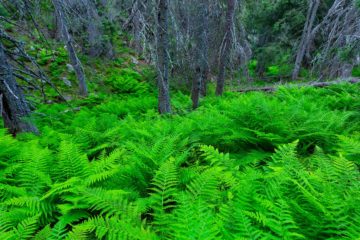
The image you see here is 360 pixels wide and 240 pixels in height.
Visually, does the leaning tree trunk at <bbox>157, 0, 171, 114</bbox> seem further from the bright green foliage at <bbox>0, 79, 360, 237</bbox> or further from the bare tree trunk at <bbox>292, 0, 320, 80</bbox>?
the bare tree trunk at <bbox>292, 0, 320, 80</bbox>

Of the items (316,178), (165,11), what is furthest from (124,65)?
(316,178)

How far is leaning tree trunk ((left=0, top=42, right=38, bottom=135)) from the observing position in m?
3.80

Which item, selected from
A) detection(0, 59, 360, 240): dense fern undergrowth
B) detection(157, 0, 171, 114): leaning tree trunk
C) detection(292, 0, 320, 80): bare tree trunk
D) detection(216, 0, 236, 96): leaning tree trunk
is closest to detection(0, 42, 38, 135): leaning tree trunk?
detection(0, 59, 360, 240): dense fern undergrowth

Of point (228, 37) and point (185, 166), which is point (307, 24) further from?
point (185, 166)

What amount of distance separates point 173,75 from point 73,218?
9.42 metres

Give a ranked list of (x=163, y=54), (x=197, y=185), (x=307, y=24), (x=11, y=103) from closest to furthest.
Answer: (x=197, y=185) < (x=11, y=103) < (x=163, y=54) < (x=307, y=24)

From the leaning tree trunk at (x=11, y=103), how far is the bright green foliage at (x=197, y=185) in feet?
2.34

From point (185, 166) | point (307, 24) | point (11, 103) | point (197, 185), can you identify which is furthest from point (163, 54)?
point (307, 24)

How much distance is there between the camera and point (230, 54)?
26.5 ft

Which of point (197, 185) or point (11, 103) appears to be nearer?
point (197, 185)

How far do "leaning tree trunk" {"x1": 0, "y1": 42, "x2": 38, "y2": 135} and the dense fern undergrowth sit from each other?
0.35 metres

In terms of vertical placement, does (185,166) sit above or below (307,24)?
below

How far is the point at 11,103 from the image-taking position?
13.2 ft

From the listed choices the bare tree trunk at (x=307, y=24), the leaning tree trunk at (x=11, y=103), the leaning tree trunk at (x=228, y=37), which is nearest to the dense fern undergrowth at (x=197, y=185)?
the leaning tree trunk at (x=11, y=103)
